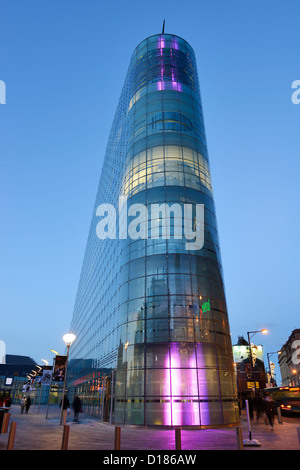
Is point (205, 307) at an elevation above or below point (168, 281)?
below

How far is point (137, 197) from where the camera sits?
95.6ft

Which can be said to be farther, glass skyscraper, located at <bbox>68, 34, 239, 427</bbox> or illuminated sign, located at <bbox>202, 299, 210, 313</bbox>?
illuminated sign, located at <bbox>202, 299, 210, 313</bbox>

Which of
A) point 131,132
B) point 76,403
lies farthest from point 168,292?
point 131,132

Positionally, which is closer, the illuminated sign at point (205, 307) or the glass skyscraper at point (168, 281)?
the glass skyscraper at point (168, 281)

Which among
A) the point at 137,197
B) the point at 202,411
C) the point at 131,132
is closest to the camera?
the point at 202,411

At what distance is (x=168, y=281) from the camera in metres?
24.6

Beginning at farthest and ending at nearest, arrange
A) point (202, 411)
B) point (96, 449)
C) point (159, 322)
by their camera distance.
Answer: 1. point (159, 322)
2. point (202, 411)
3. point (96, 449)

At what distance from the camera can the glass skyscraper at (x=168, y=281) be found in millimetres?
21922

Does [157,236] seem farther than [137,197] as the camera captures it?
No

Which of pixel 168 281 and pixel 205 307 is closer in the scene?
pixel 205 307

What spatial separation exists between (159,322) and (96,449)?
1182cm

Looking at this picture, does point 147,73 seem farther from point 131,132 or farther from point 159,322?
point 159,322

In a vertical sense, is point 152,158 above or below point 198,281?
above

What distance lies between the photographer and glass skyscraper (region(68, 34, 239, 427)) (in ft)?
71.9
